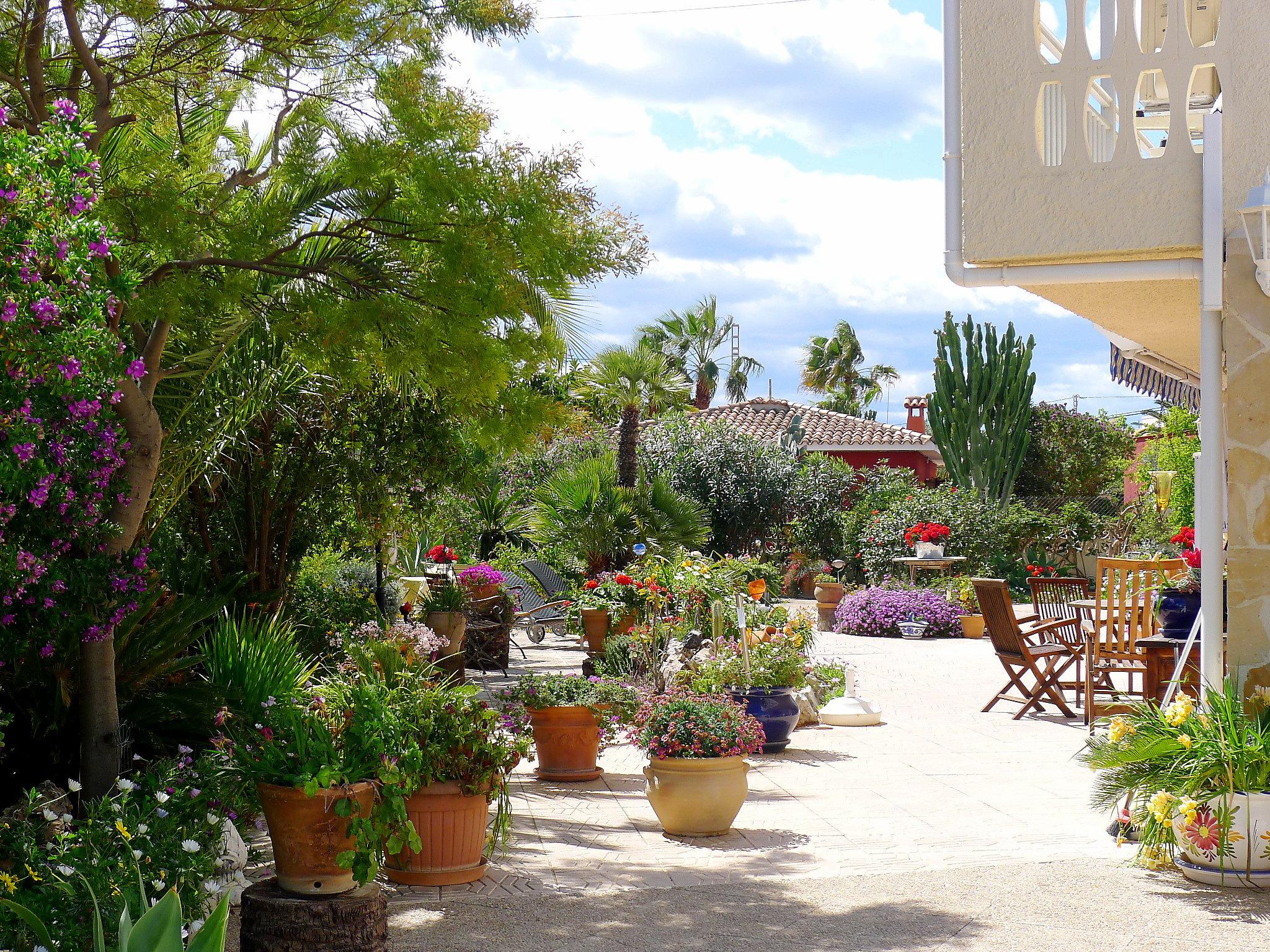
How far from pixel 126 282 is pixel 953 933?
12.1 feet

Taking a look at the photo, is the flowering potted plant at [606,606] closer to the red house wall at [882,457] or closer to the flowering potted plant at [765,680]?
the flowering potted plant at [765,680]

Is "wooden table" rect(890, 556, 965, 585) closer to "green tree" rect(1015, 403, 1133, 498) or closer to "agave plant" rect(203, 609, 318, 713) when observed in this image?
"green tree" rect(1015, 403, 1133, 498)

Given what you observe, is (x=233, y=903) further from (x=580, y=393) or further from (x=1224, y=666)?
(x=580, y=393)

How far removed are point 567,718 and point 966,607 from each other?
11.4 meters

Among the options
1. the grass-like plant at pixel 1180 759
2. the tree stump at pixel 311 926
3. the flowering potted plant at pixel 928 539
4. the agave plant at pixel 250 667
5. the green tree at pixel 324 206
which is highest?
the green tree at pixel 324 206

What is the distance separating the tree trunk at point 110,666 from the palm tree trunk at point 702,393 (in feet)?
121

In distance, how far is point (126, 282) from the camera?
3580 mm

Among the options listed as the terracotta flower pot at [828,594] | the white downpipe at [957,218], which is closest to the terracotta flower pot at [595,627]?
the terracotta flower pot at [828,594]

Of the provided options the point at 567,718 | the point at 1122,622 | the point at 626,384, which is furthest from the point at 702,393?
the point at 567,718

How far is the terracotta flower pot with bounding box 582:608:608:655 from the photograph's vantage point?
1292 centimetres

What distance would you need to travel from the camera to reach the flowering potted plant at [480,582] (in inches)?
502

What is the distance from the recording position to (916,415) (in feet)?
127

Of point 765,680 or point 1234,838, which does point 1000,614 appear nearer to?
point 765,680

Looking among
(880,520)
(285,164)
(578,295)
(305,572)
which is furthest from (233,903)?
(880,520)
